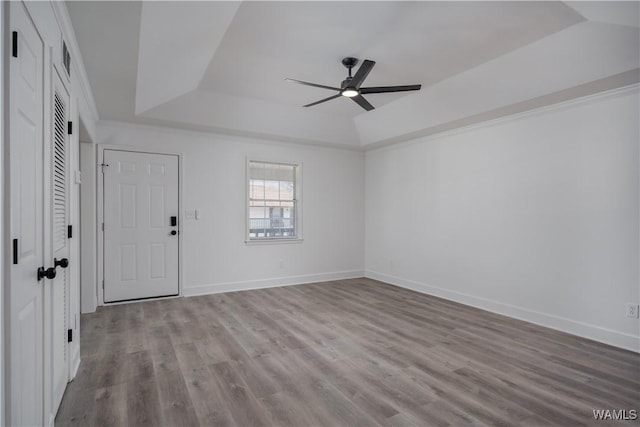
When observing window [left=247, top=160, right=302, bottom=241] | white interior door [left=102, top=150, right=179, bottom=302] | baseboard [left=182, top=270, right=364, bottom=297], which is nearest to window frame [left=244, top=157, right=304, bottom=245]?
window [left=247, top=160, right=302, bottom=241]

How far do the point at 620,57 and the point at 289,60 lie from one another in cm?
293

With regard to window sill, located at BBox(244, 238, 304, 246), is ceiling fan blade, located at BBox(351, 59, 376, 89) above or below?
above

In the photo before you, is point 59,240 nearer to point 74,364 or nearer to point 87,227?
point 74,364

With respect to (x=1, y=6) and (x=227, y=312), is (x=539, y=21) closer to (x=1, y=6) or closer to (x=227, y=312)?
(x=1, y=6)

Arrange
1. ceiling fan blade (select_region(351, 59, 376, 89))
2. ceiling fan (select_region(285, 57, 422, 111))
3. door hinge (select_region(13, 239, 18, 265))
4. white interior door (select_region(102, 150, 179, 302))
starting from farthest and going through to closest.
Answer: white interior door (select_region(102, 150, 179, 302)) → ceiling fan (select_region(285, 57, 422, 111)) → ceiling fan blade (select_region(351, 59, 376, 89)) → door hinge (select_region(13, 239, 18, 265))

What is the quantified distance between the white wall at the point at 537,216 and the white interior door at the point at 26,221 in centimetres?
448

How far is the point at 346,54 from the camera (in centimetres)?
346

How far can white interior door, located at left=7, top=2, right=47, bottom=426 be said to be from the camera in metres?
1.28

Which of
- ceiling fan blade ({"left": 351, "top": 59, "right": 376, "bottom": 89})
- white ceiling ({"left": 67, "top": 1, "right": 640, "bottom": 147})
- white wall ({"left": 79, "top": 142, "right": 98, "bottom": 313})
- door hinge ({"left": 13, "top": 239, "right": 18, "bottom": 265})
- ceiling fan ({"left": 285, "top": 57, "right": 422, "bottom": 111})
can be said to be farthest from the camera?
white wall ({"left": 79, "top": 142, "right": 98, "bottom": 313})

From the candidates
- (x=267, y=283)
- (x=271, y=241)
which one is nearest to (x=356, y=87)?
(x=271, y=241)

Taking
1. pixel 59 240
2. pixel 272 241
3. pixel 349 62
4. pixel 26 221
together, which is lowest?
pixel 272 241

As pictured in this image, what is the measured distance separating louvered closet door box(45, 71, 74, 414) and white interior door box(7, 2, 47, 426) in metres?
0.27

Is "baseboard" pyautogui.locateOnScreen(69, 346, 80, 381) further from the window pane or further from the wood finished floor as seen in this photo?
the window pane

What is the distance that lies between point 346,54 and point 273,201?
3009 millimetres
